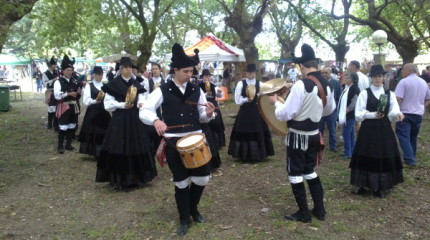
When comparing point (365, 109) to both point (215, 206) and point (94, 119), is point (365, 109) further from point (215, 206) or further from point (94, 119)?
point (94, 119)

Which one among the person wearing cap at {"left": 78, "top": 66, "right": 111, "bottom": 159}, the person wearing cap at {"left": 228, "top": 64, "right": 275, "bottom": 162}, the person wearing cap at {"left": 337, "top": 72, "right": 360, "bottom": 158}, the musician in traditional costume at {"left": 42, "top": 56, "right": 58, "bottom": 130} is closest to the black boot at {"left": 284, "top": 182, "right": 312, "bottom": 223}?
the person wearing cap at {"left": 337, "top": 72, "right": 360, "bottom": 158}

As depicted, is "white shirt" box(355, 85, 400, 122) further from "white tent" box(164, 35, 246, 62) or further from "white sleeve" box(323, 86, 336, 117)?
"white tent" box(164, 35, 246, 62)

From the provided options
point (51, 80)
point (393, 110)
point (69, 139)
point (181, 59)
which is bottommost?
point (69, 139)

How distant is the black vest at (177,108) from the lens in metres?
4.55

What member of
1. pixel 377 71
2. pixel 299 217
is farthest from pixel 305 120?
pixel 377 71

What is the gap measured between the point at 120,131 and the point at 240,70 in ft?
48.7

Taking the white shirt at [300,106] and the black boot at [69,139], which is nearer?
the white shirt at [300,106]

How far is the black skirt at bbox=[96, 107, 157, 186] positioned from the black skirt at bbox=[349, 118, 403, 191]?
3258 millimetres

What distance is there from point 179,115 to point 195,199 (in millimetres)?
1092

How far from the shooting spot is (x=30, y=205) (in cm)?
586

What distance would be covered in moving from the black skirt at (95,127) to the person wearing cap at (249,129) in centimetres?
Answer: 264

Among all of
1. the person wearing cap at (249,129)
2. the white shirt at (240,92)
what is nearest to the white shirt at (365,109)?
the person wearing cap at (249,129)

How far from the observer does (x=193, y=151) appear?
14.0 feet

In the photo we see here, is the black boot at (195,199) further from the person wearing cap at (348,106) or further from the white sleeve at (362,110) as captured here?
the person wearing cap at (348,106)
